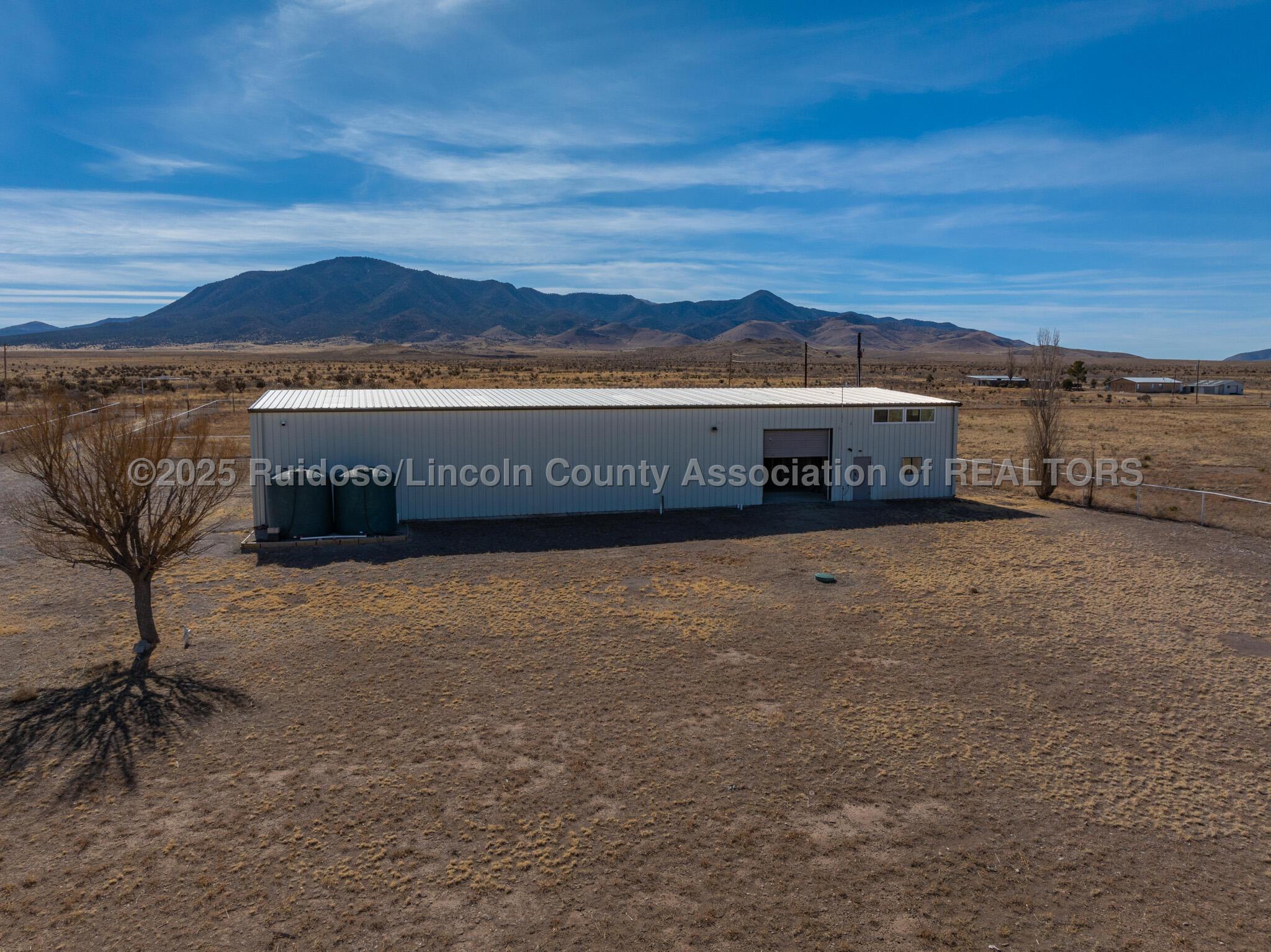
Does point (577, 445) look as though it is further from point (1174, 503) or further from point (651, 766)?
→ point (1174, 503)

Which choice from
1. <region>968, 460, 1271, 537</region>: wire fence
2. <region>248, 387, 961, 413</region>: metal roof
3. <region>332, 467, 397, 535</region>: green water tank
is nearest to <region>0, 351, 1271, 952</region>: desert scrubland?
<region>332, 467, 397, 535</region>: green water tank

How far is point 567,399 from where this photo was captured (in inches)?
877

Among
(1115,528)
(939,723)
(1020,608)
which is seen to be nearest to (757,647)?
(939,723)

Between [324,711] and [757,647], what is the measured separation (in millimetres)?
5754

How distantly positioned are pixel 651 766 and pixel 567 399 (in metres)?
14.9

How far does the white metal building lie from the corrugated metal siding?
0.09 ft

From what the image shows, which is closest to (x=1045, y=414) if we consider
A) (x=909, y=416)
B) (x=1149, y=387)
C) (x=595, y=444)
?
(x=909, y=416)

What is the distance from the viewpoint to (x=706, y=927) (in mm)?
6082

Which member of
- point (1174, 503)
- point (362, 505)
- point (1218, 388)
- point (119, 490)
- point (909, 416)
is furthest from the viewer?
point (1218, 388)

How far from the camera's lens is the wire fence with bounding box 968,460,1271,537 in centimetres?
1981

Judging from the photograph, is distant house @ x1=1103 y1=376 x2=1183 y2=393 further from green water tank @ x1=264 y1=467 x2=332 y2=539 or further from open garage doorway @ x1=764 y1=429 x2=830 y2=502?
green water tank @ x1=264 y1=467 x2=332 y2=539

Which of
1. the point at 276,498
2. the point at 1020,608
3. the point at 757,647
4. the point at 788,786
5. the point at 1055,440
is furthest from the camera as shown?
the point at 1055,440

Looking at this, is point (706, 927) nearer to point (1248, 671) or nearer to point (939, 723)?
point (939, 723)

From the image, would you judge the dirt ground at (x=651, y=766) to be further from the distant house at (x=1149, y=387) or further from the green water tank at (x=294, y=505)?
the distant house at (x=1149, y=387)
